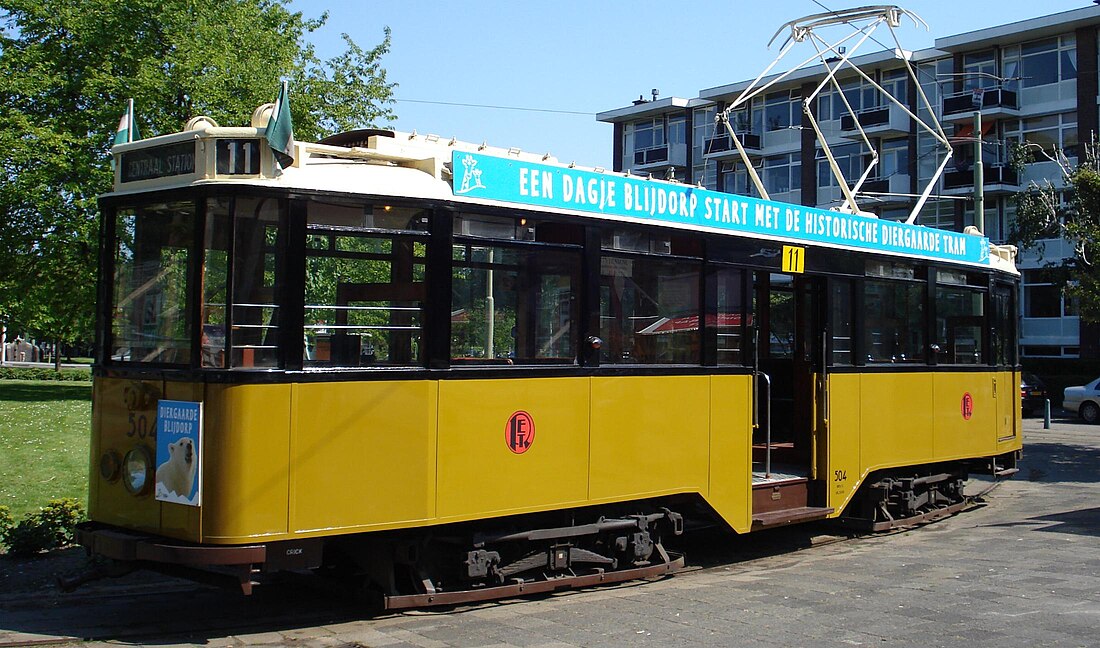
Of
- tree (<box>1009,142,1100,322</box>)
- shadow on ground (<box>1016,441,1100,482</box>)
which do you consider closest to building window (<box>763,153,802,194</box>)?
tree (<box>1009,142,1100,322</box>)

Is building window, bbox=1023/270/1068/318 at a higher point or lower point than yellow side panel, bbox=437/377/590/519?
higher

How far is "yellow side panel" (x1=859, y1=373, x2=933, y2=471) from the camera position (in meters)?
11.4

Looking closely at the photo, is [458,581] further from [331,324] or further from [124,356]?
[124,356]

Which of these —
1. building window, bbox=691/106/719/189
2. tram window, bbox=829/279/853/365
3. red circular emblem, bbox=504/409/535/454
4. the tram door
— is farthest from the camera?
building window, bbox=691/106/719/189

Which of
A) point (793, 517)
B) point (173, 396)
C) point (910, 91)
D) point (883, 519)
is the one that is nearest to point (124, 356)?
point (173, 396)

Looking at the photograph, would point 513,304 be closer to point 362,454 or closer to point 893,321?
point 362,454

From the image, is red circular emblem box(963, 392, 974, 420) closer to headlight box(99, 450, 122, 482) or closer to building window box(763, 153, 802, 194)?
headlight box(99, 450, 122, 482)

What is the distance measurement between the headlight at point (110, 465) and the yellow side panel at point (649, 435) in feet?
11.1

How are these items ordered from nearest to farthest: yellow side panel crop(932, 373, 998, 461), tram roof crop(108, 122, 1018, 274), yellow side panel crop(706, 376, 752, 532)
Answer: tram roof crop(108, 122, 1018, 274) → yellow side panel crop(706, 376, 752, 532) → yellow side panel crop(932, 373, 998, 461)

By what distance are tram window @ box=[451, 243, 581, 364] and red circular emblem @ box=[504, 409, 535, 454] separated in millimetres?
402

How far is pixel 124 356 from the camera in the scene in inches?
293

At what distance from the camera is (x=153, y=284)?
289 inches

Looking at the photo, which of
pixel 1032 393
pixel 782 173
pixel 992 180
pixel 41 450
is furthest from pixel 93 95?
pixel 782 173

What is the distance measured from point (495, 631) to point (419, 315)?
7.05ft
